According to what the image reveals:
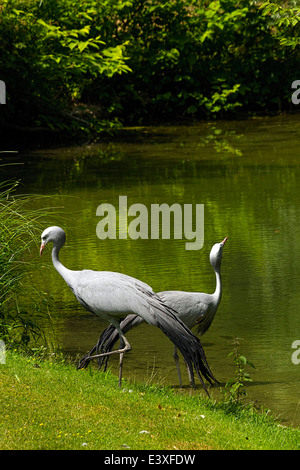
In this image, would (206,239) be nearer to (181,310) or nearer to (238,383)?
(181,310)

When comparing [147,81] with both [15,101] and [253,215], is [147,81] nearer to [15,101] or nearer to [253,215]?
[15,101]

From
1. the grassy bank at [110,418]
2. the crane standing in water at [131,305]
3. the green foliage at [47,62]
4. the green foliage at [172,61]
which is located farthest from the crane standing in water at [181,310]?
the green foliage at [172,61]

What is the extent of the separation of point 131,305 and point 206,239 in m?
4.84

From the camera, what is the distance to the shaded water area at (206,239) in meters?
7.05

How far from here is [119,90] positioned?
23.1m

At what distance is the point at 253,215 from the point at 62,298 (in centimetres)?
400

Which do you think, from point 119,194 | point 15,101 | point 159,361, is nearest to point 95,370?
point 159,361

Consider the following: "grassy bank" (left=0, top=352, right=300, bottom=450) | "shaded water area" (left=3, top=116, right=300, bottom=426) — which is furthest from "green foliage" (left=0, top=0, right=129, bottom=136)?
"grassy bank" (left=0, top=352, right=300, bottom=450)

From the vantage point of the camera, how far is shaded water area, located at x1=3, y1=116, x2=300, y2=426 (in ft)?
23.1

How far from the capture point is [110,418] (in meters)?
5.18

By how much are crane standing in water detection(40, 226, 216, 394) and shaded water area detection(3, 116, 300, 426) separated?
644mm

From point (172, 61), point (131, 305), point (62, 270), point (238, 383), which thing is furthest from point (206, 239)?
point (172, 61)

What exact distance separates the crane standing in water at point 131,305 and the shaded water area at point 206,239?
2.11ft

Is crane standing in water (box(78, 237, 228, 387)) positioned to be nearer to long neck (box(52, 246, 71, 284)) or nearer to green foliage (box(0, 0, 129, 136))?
long neck (box(52, 246, 71, 284))
